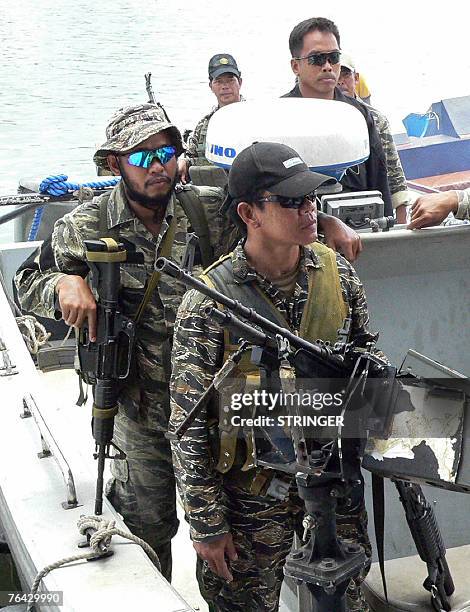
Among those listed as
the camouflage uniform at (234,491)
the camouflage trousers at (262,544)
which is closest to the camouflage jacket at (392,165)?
the camouflage uniform at (234,491)

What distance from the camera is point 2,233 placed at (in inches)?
535

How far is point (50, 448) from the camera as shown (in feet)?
11.0

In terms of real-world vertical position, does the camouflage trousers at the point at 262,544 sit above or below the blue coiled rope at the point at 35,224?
below

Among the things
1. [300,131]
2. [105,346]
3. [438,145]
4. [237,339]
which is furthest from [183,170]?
[438,145]

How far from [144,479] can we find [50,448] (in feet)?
0.98

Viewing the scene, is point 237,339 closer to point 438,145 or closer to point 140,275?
point 140,275

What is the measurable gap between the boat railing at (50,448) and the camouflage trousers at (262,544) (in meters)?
0.43

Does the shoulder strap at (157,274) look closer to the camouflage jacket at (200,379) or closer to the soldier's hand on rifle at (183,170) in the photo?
the camouflage jacket at (200,379)

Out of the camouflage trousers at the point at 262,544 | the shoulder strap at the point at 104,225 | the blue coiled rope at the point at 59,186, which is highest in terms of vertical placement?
the blue coiled rope at the point at 59,186

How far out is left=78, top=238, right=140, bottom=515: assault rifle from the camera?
3.11 m

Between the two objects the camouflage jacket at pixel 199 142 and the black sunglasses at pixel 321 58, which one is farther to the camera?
the camouflage jacket at pixel 199 142

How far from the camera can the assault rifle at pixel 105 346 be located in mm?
3113

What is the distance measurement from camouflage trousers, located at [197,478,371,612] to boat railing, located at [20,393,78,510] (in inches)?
17.1

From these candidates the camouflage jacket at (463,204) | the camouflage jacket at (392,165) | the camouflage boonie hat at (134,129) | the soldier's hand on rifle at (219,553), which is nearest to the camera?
the soldier's hand on rifle at (219,553)
